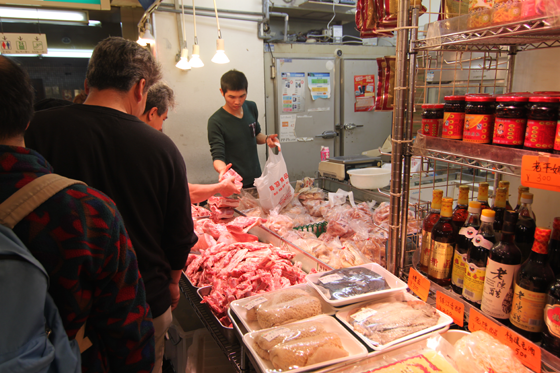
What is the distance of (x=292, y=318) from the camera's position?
4.18 ft

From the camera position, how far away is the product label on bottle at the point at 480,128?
42.6 inches

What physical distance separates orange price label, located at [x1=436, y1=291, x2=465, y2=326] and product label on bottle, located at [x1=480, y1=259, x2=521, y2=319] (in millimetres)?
106

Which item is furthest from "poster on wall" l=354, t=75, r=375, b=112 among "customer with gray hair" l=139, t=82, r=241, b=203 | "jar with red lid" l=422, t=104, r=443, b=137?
"jar with red lid" l=422, t=104, r=443, b=137

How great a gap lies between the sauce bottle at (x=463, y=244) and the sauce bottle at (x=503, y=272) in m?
0.12

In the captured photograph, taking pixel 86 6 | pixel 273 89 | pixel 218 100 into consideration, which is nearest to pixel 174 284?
pixel 86 6

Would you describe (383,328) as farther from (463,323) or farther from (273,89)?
(273,89)

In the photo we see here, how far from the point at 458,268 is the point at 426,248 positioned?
16 centimetres

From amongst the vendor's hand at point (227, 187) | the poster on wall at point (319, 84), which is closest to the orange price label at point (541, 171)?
the vendor's hand at point (227, 187)

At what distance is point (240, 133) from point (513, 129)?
2847 millimetres

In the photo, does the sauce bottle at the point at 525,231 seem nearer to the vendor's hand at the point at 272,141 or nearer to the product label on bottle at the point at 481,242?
the product label on bottle at the point at 481,242

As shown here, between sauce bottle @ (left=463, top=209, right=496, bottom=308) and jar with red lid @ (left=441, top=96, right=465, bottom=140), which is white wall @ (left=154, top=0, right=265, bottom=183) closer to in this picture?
jar with red lid @ (left=441, top=96, right=465, bottom=140)

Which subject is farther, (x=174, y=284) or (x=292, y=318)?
(x=174, y=284)

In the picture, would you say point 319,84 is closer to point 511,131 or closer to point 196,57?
point 196,57

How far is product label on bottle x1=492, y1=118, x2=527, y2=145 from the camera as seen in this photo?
999mm
